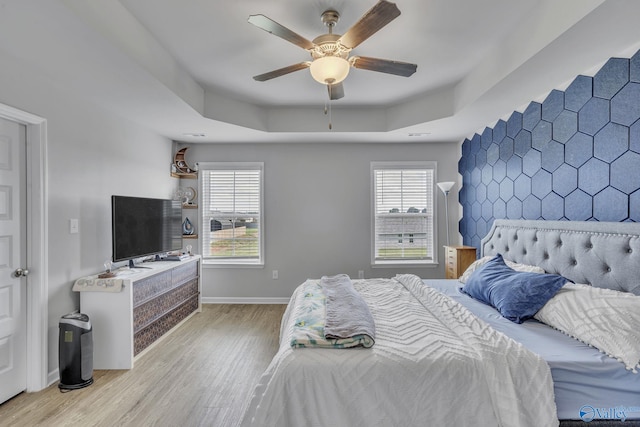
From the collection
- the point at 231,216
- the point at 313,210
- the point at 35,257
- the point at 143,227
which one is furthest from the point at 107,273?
the point at 313,210

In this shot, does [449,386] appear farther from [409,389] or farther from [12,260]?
[12,260]

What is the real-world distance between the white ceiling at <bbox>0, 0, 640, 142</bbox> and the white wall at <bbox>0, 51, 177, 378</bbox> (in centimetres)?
15

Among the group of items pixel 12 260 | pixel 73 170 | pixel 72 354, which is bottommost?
pixel 72 354

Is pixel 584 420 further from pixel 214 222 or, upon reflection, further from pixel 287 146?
pixel 214 222

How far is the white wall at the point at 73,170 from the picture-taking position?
238 cm

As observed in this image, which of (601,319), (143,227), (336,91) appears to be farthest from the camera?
(143,227)

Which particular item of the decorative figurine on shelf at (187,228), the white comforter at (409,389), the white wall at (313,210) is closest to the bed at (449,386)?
the white comforter at (409,389)

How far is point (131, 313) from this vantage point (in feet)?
9.12

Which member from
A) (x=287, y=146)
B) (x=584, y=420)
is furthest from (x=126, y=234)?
(x=584, y=420)

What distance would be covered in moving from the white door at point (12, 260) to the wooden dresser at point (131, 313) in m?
0.45

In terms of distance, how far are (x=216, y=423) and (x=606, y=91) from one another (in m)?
3.35

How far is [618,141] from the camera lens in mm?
2111

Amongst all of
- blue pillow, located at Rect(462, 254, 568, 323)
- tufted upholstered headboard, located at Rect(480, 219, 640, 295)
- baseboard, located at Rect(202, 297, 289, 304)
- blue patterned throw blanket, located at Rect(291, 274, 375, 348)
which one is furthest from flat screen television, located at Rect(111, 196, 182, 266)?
tufted upholstered headboard, located at Rect(480, 219, 640, 295)

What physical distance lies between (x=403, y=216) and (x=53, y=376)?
417 centimetres
